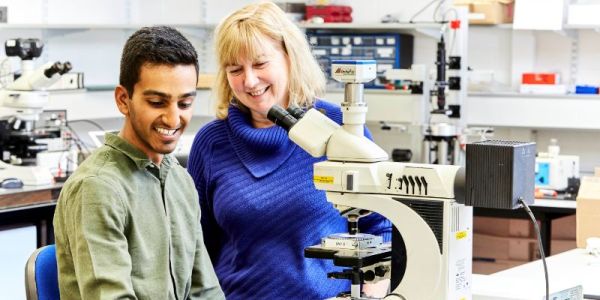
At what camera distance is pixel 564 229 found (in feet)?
15.6

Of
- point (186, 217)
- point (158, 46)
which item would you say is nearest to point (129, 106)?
point (158, 46)

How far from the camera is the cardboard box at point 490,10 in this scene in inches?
210

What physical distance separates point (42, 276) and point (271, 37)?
728mm

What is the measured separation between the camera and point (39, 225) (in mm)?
4098

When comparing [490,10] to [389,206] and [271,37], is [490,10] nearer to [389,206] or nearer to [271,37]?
[271,37]

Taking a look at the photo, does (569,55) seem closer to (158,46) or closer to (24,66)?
(24,66)

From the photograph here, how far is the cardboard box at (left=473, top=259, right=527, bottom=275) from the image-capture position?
15.7 ft

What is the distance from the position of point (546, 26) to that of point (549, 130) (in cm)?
74

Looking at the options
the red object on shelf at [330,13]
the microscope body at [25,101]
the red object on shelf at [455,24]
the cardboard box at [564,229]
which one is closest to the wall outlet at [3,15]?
the microscope body at [25,101]

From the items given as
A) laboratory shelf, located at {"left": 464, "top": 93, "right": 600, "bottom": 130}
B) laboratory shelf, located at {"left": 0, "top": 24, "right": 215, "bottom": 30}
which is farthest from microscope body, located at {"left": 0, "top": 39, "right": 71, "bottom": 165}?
laboratory shelf, located at {"left": 464, "top": 93, "right": 600, "bottom": 130}

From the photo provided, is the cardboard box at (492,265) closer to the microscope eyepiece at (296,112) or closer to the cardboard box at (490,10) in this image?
the cardboard box at (490,10)

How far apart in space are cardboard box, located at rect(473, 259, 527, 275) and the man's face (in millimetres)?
3372

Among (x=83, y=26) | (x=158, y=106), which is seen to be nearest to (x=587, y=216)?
(x=158, y=106)

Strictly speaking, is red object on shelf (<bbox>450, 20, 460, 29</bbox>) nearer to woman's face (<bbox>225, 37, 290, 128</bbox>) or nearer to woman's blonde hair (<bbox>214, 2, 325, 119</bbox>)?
woman's blonde hair (<bbox>214, 2, 325, 119</bbox>)
